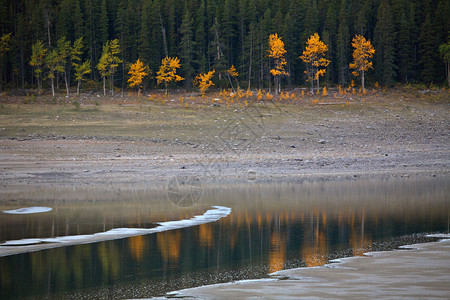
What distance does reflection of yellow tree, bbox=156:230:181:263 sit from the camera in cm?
1062

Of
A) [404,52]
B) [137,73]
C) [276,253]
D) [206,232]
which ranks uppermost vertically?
[404,52]

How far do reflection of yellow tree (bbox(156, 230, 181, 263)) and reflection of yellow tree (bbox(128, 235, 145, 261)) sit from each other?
1.30 ft

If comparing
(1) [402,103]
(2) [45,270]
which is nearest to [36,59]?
(1) [402,103]

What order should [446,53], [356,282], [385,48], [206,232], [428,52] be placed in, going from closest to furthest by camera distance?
[356,282] → [206,232] → [446,53] → [385,48] → [428,52]

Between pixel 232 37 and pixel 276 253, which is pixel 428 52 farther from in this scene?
pixel 276 253

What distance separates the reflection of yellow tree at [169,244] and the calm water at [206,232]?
2 centimetres

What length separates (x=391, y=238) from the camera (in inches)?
488

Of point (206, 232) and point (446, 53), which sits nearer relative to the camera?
point (206, 232)

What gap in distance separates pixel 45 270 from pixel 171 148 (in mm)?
22415

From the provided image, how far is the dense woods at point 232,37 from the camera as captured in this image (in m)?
66.8

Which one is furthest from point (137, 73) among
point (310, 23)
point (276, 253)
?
point (276, 253)

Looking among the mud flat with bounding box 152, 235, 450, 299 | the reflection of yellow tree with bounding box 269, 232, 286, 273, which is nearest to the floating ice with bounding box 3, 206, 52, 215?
the reflection of yellow tree with bounding box 269, 232, 286, 273

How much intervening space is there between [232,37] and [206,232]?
6373cm

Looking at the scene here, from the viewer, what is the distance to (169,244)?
1189cm
